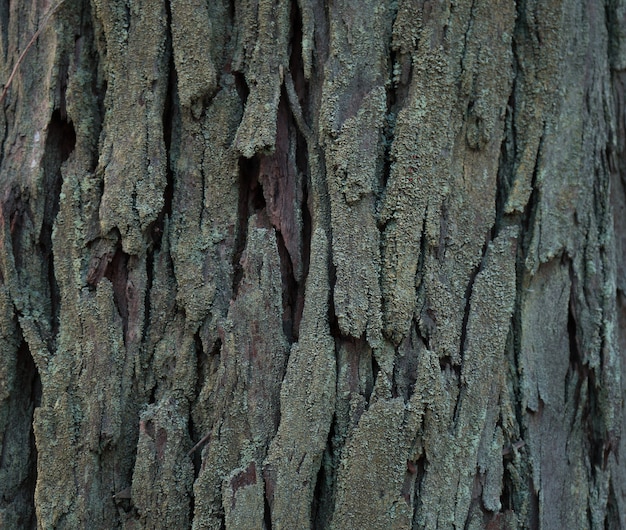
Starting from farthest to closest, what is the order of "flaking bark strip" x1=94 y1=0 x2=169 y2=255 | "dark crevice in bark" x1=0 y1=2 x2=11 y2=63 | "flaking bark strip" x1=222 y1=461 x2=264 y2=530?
"dark crevice in bark" x1=0 y1=2 x2=11 y2=63 → "flaking bark strip" x1=94 y1=0 x2=169 y2=255 → "flaking bark strip" x1=222 y1=461 x2=264 y2=530

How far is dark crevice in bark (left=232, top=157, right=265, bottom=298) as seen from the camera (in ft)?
4.06

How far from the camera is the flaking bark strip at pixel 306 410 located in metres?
1.12

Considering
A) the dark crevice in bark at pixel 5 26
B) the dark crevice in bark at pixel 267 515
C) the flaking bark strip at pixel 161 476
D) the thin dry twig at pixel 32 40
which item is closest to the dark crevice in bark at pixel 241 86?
the thin dry twig at pixel 32 40

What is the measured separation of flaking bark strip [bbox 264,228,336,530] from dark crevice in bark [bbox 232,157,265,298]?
0.15 m

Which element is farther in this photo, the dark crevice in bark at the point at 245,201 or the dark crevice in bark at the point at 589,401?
the dark crevice in bark at the point at 589,401

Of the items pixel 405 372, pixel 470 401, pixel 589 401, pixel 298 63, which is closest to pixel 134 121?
pixel 298 63

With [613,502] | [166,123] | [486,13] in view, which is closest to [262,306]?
[166,123]

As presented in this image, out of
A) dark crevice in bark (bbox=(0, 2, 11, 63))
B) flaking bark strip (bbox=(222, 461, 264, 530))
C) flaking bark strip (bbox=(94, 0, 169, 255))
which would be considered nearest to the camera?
flaking bark strip (bbox=(222, 461, 264, 530))

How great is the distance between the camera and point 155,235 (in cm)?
125

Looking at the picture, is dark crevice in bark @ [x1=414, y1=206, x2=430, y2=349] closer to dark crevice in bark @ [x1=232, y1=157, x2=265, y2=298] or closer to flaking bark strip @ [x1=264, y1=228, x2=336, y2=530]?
flaking bark strip @ [x1=264, y1=228, x2=336, y2=530]

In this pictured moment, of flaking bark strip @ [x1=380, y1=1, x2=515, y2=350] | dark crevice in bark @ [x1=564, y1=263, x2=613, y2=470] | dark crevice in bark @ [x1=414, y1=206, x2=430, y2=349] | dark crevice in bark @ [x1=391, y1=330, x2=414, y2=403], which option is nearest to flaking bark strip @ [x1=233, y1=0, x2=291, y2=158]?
flaking bark strip @ [x1=380, y1=1, x2=515, y2=350]

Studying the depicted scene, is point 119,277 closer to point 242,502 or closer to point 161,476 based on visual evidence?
point 161,476

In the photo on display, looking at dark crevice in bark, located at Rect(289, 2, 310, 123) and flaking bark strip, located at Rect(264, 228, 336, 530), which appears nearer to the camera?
flaking bark strip, located at Rect(264, 228, 336, 530)

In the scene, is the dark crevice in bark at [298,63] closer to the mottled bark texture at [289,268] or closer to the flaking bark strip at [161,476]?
the mottled bark texture at [289,268]
